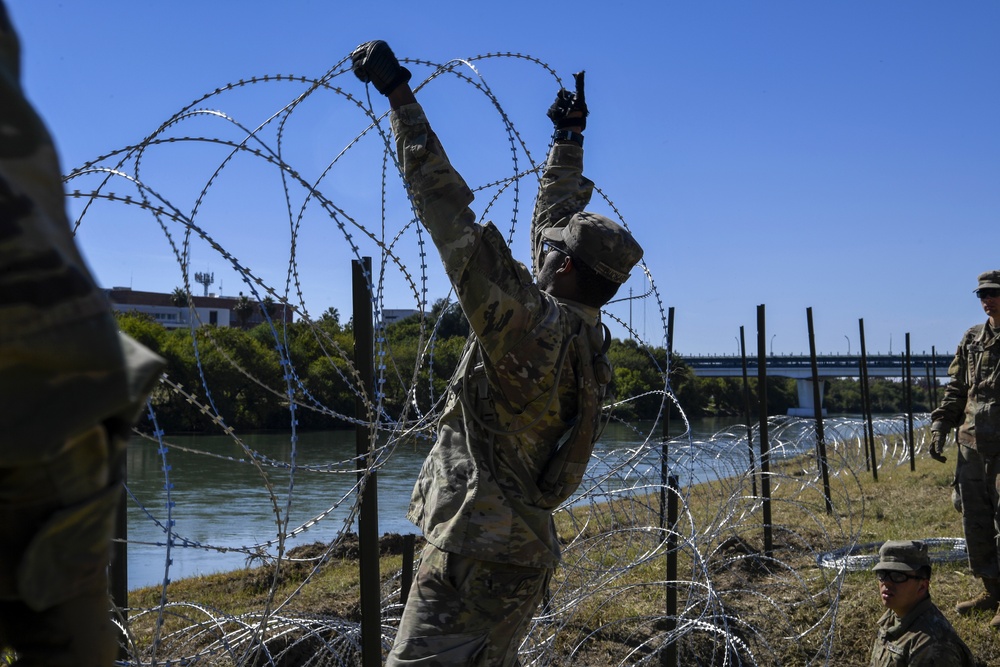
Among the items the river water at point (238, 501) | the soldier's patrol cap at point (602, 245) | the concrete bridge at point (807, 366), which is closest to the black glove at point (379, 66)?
the soldier's patrol cap at point (602, 245)

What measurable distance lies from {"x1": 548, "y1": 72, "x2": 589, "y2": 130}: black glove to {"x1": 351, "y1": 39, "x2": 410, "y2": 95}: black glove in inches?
49.0

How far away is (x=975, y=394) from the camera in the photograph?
6.82m

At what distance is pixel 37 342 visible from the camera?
110 centimetres

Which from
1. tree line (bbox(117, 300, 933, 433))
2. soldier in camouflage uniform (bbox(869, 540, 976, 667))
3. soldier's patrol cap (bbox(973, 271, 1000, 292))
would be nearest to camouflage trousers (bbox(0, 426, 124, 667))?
tree line (bbox(117, 300, 933, 433))

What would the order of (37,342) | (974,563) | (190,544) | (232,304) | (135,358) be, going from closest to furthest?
1. (37,342)
2. (135,358)
3. (190,544)
4. (974,563)
5. (232,304)

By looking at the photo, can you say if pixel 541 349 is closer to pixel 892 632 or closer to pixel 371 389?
pixel 371 389

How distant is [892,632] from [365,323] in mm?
2778

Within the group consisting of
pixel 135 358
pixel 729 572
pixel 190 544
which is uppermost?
pixel 135 358

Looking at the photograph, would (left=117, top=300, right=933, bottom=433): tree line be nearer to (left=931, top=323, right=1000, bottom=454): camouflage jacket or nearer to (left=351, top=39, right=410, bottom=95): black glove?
(left=351, top=39, right=410, bottom=95): black glove

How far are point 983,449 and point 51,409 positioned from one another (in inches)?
264

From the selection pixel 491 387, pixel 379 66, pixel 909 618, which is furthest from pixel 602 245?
pixel 909 618

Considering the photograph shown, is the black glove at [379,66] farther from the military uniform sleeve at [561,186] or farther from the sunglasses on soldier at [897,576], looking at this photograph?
the sunglasses on soldier at [897,576]

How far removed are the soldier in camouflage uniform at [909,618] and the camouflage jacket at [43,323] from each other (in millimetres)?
4115

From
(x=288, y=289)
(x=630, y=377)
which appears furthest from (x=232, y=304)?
(x=288, y=289)
